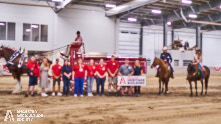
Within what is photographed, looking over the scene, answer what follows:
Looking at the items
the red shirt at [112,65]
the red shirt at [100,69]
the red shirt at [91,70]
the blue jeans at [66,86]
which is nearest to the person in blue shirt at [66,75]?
the blue jeans at [66,86]

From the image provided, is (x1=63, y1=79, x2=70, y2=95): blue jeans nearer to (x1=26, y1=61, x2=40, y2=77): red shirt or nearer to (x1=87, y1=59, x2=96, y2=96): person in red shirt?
(x1=87, y1=59, x2=96, y2=96): person in red shirt

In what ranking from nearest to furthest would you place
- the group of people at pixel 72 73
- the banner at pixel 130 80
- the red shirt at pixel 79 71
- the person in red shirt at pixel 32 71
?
the person in red shirt at pixel 32 71
the group of people at pixel 72 73
the red shirt at pixel 79 71
the banner at pixel 130 80

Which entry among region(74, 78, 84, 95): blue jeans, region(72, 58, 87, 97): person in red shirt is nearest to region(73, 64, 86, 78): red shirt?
region(72, 58, 87, 97): person in red shirt

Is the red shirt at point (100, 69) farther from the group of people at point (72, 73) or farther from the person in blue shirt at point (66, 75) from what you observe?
the person in blue shirt at point (66, 75)

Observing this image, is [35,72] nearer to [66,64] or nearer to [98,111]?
[66,64]

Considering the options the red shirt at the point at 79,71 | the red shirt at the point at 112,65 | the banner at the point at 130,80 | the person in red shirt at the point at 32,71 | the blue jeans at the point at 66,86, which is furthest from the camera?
the red shirt at the point at 112,65

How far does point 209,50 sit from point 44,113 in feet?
130

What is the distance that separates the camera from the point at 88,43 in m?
28.5

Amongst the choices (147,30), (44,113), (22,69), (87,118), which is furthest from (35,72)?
(147,30)

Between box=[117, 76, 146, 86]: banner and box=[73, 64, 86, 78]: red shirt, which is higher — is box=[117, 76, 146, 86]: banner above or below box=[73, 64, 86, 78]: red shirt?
below

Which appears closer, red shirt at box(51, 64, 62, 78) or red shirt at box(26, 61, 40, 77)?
red shirt at box(26, 61, 40, 77)

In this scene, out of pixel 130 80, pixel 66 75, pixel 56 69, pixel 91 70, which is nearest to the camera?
pixel 66 75

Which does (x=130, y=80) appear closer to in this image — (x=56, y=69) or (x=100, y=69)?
(x=100, y=69)

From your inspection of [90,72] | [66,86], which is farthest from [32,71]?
[90,72]
